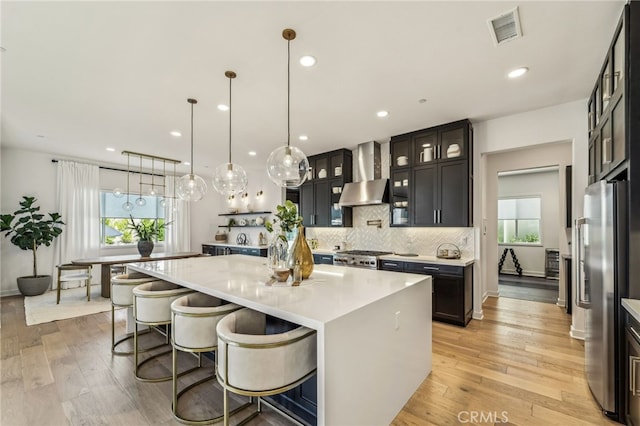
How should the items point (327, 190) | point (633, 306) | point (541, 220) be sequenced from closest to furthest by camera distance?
1. point (633, 306)
2. point (327, 190)
3. point (541, 220)

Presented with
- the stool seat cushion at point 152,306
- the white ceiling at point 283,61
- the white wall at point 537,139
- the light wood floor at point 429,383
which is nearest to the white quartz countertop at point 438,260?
the white wall at point 537,139

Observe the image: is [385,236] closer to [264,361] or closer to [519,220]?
[264,361]

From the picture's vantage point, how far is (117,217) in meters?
7.00

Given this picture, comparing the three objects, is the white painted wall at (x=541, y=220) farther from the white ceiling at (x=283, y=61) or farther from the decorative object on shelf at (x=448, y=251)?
the white ceiling at (x=283, y=61)

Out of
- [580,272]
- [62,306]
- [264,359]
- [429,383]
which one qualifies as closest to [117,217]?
[62,306]

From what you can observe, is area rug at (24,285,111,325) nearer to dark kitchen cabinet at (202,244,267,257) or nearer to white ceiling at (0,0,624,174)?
dark kitchen cabinet at (202,244,267,257)

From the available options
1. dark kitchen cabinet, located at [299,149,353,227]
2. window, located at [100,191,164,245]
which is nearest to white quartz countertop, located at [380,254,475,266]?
dark kitchen cabinet, located at [299,149,353,227]

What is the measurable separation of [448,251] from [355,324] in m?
3.25

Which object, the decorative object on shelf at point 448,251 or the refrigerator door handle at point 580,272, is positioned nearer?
the refrigerator door handle at point 580,272

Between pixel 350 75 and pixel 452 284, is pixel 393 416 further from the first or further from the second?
pixel 350 75

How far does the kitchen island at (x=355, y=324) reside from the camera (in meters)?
1.47

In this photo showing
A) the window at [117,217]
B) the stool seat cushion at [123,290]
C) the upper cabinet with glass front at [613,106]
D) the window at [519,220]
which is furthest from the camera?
the window at [519,220]

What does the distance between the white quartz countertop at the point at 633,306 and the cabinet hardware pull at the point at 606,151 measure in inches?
46.4

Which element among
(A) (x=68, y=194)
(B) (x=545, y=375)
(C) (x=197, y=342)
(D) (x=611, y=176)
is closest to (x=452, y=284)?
(B) (x=545, y=375)
